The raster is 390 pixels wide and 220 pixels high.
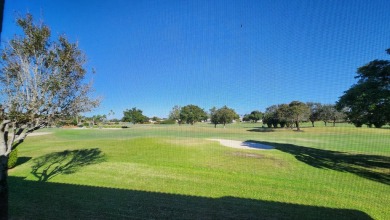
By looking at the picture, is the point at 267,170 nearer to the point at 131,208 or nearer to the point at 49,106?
the point at 131,208

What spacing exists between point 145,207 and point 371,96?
1614 cm

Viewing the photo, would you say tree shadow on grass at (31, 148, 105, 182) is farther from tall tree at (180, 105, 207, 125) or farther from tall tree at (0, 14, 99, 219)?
tall tree at (180, 105, 207, 125)

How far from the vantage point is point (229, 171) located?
44.3ft

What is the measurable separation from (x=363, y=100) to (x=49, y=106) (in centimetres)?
1914

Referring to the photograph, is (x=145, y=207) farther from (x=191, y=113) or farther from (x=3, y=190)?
(x=191, y=113)

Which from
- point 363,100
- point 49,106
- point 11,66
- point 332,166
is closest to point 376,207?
point 332,166

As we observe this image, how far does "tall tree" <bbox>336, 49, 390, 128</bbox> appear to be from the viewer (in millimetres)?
14406

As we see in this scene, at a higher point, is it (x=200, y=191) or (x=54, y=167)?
(x=200, y=191)

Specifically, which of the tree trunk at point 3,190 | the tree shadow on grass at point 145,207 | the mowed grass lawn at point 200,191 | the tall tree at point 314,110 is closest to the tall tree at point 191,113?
the tall tree at point 314,110

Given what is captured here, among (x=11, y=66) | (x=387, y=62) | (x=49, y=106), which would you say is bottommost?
(x=49, y=106)

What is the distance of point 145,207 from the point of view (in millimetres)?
7270

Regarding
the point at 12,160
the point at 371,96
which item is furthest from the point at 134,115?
the point at 371,96

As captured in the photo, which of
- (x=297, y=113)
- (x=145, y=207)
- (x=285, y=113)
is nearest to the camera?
(x=145, y=207)

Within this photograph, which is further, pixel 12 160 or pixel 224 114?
pixel 224 114
